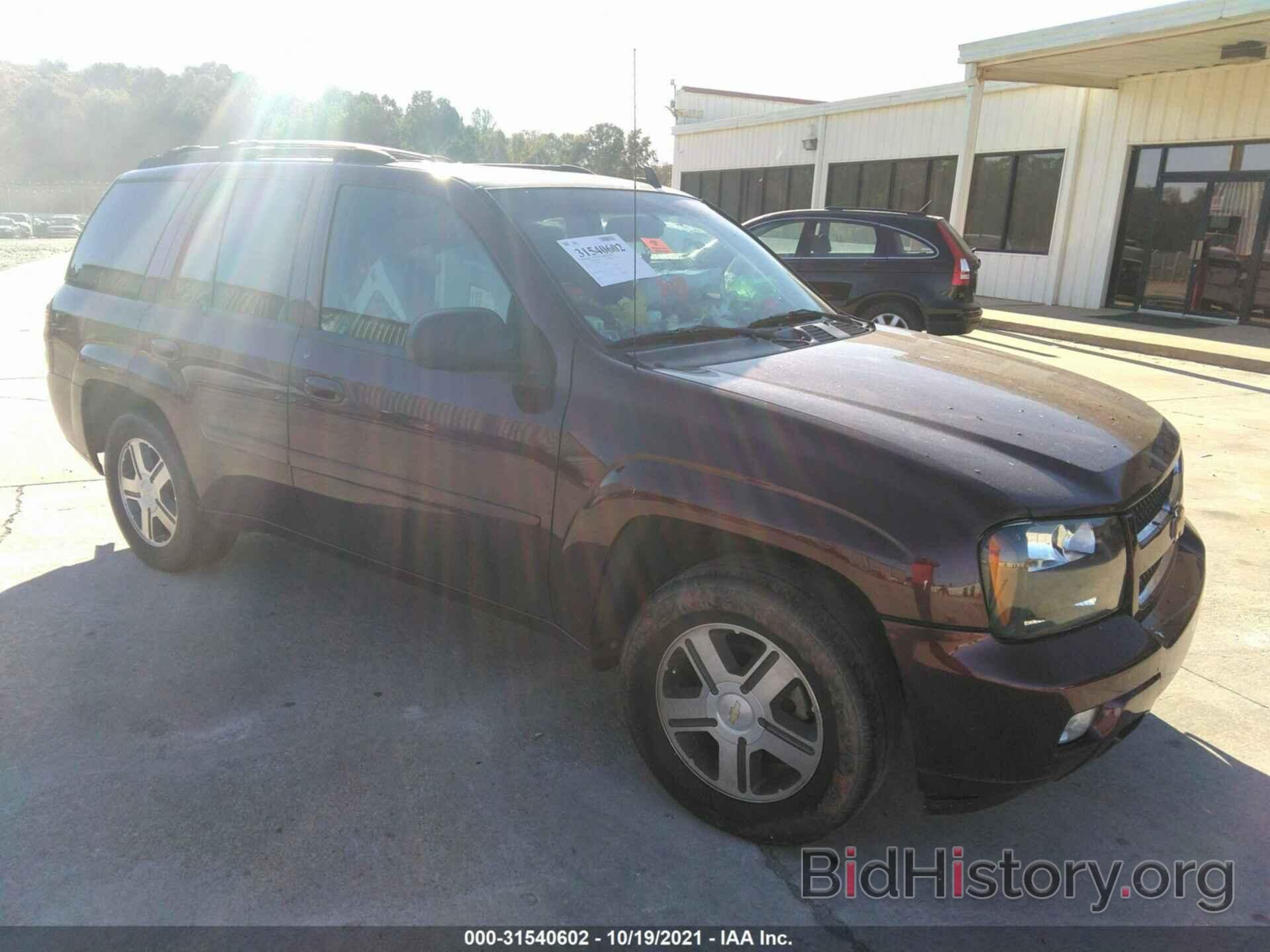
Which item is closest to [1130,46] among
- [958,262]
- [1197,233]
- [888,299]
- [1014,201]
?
[1197,233]

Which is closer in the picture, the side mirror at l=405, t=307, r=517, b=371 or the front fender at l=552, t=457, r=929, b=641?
the front fender at l=552, t=457, r=929, b=641

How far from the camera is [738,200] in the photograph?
26.2 metres

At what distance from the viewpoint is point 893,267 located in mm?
10047

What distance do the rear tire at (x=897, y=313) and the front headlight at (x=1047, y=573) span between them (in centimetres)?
→ 805

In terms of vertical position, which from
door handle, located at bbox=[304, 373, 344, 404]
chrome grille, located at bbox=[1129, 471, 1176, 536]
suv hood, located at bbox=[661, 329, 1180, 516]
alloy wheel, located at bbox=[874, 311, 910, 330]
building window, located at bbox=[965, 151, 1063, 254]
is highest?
building window, located at bbox=[965, 151, 1063, 254]

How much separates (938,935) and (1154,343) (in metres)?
11.8

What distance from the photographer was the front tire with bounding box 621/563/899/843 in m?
2.31

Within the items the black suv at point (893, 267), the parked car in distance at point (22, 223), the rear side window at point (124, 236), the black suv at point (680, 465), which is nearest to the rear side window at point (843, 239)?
the black suv at point (893, 267)

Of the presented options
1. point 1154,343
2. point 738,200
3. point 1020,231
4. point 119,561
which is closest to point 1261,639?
point 119,561

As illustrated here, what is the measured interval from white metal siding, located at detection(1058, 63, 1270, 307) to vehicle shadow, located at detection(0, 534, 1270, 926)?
1418 centimetres

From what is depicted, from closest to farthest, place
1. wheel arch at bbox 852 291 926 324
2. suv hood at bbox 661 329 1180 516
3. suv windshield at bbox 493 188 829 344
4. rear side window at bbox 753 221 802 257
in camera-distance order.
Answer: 1. suv hood at bbox 661 329 1180 516
2. suv windshield at bbox 493 188 829 344
3. wheel arch at bbox 852 291 926 324
4. rear side window at bbox 753 221 802 257

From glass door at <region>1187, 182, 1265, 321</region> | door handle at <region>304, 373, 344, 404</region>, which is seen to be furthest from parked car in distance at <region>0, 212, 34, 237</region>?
door handle at <region>304, 373, 344, 404</region>

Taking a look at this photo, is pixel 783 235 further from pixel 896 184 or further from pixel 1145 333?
pixel 896 184

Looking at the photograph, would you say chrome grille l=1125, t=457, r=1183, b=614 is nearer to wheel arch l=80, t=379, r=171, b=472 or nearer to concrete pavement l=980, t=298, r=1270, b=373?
wheel arch l=80, t=379, r=171, b=472
